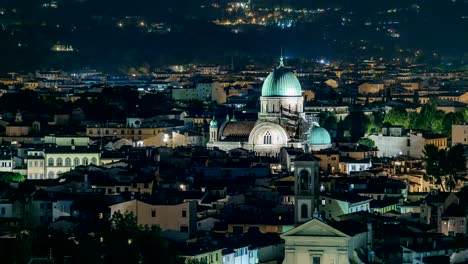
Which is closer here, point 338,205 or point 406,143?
point 338,205

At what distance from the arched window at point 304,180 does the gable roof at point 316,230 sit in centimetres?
363

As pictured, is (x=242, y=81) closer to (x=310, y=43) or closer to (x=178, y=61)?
(x=178, y=61)

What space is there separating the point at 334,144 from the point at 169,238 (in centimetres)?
3269

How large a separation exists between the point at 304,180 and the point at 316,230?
3.90 meters

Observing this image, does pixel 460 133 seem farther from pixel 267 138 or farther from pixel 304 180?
pixel 304 180

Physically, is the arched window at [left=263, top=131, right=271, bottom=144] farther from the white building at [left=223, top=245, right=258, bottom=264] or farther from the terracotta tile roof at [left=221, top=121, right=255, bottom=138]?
the white building at [left=223, top=245, right=258, bottom=264]

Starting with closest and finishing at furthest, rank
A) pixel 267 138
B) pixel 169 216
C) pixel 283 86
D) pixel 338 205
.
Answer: pixel 169 216 < pixel 338 205 < pixel 267 138 < pixel 283 86

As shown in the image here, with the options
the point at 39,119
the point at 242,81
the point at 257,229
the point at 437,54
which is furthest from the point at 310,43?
the point at 257,229

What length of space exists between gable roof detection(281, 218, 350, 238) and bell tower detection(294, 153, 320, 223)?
3222mm

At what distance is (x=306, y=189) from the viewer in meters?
40.0

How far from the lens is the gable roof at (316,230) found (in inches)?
1425

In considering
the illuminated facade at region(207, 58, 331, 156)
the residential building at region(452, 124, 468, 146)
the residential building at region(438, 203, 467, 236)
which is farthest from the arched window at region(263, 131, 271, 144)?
the residential building at region(438, 203, 467, 236)

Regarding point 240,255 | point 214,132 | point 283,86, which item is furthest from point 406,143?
point 240,255

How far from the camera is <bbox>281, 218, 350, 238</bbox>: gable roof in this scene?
36188 millimetres
